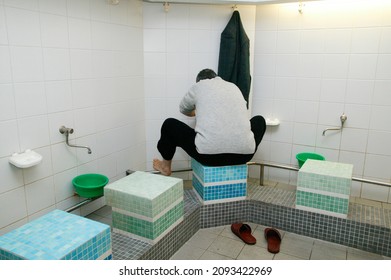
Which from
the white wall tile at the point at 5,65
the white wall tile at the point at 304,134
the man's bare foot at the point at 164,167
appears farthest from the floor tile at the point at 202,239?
the white wall tile at the point at 5,65

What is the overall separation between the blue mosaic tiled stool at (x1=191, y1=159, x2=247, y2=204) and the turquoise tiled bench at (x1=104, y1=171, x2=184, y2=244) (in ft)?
1.07

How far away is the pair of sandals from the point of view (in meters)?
2.25

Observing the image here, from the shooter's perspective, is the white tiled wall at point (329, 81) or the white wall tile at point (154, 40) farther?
the white wall tile at point (154, 40)

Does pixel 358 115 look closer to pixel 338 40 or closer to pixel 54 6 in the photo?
pixel 338 40

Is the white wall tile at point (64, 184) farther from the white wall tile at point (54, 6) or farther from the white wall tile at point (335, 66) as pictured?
the white wall tile at point (335, 66)

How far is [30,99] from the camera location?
2041 mm

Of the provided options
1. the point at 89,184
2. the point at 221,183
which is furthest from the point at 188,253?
the point at 89,184

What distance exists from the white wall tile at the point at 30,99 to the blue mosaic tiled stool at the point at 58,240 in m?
0.69

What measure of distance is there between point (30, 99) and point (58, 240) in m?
0.96

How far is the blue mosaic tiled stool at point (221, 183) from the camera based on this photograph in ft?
8.12

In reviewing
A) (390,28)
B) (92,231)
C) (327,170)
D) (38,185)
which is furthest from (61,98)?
(390,28)

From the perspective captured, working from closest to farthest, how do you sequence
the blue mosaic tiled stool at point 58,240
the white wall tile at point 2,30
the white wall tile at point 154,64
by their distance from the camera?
1. the blue mosaic tiled stool at point 58,240
2. the white wall tile at point 2,30
3. the white wall tile at point 154,64

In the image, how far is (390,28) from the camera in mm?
2559

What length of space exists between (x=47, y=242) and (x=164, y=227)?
2.48ft
